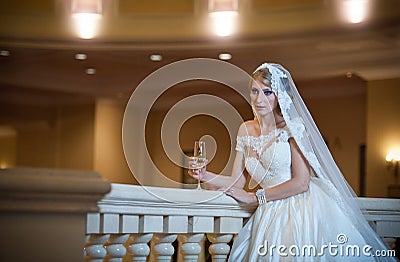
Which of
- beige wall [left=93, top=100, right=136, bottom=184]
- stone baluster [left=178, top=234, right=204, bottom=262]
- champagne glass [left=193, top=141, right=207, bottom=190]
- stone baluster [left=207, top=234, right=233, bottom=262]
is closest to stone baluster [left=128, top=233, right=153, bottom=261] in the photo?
stone baluster [left=178, top=234, right=204, bottom=262]

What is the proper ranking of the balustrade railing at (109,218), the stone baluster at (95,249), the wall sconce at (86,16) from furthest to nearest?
the wall sconce at (86,16) < the stone baluster at (95,249) < the balustrade railing at (109,218)

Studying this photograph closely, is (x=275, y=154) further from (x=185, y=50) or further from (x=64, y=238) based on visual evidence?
(x=185, y=50)

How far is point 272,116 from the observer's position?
115 inches

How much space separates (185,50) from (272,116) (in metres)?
5.09

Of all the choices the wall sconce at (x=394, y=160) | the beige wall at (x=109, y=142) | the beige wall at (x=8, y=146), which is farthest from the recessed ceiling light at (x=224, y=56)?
the beige wall at (x=8, y=146)

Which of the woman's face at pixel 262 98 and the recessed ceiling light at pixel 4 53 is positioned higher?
the recessed ceiling light at pixel 4 53

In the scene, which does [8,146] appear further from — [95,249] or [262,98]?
[95,249]

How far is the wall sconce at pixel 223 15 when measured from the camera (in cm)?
761

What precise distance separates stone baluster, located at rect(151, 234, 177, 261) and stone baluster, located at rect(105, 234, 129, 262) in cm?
21

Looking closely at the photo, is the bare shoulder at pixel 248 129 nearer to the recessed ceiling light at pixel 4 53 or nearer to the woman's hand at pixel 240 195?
the woman's hand at pixel 240 195

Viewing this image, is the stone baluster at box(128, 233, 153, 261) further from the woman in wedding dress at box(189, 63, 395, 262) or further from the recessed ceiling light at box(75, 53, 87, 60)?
the recessed ceiling light at box(75, 53, 87, 60)

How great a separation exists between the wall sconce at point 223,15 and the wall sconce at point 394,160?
2099 mm

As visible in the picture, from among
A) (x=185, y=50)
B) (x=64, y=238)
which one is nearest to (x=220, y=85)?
(x=185, y=50)

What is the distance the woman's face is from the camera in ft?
9.50
